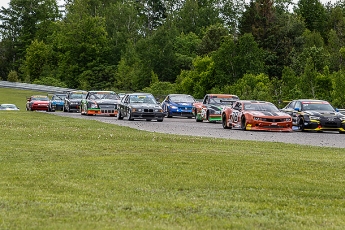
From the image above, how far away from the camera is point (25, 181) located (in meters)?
11.1

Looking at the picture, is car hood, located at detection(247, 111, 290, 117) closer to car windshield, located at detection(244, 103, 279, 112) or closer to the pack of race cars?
the pack of race cars

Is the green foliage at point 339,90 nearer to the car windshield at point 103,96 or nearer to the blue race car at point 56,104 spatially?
the car windshield at point 103,96

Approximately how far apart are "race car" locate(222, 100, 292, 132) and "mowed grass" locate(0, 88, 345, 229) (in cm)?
1200

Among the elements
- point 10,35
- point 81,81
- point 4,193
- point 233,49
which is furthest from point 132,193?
point 10,35

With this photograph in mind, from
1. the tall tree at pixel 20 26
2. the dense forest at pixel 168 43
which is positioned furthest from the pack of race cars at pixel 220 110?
the tall tree at pixel 20 26

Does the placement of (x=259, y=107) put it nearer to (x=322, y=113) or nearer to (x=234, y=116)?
(x=234, y=116)

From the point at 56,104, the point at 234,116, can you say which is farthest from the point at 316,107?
the point at 56,104

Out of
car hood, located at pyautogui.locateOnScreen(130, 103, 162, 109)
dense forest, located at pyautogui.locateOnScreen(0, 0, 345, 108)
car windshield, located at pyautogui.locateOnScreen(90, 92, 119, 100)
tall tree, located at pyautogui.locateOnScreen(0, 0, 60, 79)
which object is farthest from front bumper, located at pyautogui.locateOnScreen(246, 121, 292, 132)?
tall tree, located at pyautogui.locateOnScreen(0, 0, 60, 79)

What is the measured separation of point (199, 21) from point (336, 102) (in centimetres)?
7686

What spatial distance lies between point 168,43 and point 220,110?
65.0 m

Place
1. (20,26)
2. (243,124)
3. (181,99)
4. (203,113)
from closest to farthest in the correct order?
(243,124) < (203,113) < (181,99) < (20,26)

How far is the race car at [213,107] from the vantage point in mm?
39781

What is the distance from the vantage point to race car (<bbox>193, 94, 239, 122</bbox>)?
131 ft

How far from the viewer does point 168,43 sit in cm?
10381
